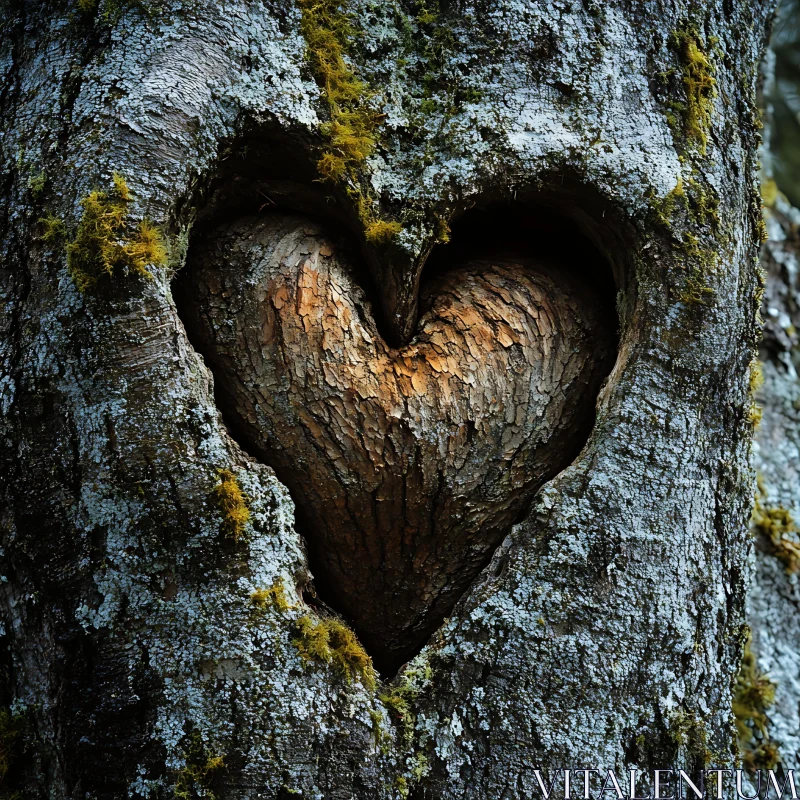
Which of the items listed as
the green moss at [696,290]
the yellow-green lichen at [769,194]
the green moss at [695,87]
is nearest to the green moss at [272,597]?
the green moss at [696,290]

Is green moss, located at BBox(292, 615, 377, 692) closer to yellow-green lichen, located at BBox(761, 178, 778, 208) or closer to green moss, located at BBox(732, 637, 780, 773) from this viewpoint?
green moss, located at BBox(732, 637, 780, 773)

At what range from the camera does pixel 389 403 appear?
1.85 m

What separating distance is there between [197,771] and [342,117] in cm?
160

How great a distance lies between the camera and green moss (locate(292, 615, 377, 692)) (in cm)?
167

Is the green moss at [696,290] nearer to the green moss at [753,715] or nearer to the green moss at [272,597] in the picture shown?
the green moss at [272,597]

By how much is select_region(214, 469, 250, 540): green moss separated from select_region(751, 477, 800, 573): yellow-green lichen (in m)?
2.12

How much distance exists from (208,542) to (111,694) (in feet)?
1.31

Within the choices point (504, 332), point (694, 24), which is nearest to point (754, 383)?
point (504, 332)

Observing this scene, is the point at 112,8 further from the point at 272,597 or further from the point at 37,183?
the point at 272,597

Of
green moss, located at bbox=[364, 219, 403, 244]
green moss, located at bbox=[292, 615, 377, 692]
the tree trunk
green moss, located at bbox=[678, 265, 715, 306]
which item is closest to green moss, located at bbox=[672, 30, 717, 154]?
the tree trunk

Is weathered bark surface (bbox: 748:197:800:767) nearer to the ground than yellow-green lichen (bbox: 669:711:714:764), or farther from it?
farther from it

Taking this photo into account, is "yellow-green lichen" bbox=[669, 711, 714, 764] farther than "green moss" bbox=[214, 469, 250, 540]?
Yes

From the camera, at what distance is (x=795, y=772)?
8.19 ft

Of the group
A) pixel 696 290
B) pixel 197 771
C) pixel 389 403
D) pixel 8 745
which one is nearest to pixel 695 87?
pixel 696 290
